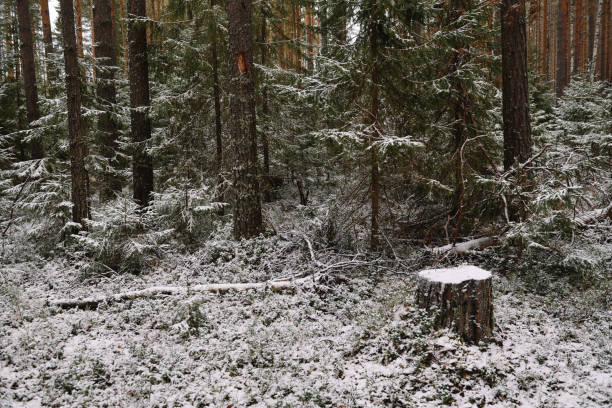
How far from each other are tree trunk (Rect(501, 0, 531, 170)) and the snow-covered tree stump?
4.29 metres

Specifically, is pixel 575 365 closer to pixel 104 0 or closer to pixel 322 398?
pixel 322 398

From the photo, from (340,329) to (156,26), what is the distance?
10.0 meters

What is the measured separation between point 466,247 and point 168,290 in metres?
5.77

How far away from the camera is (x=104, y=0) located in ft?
39.4

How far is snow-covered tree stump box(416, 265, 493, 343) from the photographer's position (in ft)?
15.2

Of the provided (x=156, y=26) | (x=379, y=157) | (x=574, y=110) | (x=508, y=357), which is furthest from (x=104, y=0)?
(x=574, y=110)

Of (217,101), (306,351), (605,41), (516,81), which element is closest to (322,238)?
(306,351)

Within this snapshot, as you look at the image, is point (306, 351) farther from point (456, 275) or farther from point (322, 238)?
point (322, 238)

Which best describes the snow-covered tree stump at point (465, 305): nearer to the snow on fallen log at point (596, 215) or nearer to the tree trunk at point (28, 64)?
the snow on fallen log at point (596, 215)

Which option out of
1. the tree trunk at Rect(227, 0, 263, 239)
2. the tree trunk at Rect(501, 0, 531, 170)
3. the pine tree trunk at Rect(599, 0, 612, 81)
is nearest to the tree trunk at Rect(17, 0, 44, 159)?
the tree trunk at Rect(227, 0, 263, 239)

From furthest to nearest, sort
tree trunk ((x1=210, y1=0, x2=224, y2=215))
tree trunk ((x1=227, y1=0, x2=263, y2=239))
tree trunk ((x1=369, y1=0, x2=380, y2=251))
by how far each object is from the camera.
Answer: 1. tree trunk ((x1=210, y1=0, x2=224, y2=215))
2. tree trunk ((x1=227, y1=0, x2=263, y2=239))
3. tree trunk ((x1=369, y1=0, x2=380, y2=251))

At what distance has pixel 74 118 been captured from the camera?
8.91m

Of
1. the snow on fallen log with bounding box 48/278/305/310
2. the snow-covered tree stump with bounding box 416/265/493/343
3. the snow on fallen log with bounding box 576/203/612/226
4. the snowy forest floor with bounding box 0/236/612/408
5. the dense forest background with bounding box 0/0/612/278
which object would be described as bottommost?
the snowy forest floor with bounding box 0/236/612/408

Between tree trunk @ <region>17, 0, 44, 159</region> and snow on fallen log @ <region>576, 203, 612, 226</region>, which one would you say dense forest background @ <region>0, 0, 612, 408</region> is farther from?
tree trunk @ <region>17, 0, 44, 159</region>
